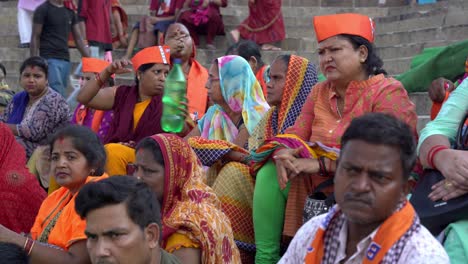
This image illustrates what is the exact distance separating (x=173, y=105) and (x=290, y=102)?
3.70 feet

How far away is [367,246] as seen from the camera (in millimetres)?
2883

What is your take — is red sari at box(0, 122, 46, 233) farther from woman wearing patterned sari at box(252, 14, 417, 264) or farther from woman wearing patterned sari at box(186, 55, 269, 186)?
woman wearing patterned sari at box(252, 14, 417, 264)

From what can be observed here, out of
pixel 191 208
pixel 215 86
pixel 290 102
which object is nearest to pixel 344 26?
pixel 290 102

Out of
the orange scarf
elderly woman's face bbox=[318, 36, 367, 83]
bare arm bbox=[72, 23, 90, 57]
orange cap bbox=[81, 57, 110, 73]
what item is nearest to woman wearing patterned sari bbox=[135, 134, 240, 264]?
elderly woman's face bbox=[318, 36, 367, 83]

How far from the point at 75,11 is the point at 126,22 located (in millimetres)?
2160

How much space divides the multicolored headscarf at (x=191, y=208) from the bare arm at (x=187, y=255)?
0.13ft

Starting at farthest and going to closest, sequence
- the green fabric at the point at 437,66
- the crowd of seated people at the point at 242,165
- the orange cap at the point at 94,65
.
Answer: the orange cap at the point at 94,65, the green fabric at the point at 437,66, the crowd of seated people at the point at 242,165

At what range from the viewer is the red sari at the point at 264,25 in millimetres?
12438

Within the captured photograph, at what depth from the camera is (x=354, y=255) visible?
2.89m

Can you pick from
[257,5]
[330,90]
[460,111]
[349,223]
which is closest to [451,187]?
[460,111]

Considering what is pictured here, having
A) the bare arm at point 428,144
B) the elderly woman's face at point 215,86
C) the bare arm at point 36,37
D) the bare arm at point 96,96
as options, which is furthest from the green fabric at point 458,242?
the bare arm at point 36,37

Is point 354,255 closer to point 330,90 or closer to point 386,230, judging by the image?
point 386,230

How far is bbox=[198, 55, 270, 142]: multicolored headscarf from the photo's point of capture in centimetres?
605

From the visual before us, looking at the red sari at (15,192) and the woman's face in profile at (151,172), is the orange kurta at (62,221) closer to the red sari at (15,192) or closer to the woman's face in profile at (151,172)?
the woman's face in profile at (151,172)
